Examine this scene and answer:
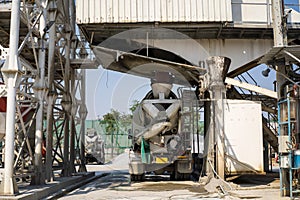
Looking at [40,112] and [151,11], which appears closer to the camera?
[40,112]

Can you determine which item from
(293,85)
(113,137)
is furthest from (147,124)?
(113,137)

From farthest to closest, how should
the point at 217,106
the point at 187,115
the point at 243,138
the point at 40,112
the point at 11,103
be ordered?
the point at 187,115, the point at 217,106, the point at 243,138, the point at 40,112, the point at 11,103

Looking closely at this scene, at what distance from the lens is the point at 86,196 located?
1025cm

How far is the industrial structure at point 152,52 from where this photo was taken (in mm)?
9391

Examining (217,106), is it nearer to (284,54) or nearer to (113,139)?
(284,54)

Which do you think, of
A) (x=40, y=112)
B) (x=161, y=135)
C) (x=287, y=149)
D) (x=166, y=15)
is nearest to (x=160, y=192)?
(x=161, y=135)

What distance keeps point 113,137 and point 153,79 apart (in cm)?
2314

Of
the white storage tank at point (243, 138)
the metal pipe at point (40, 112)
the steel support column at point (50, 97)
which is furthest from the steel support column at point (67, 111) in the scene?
the white storage tank at point (243, 138)

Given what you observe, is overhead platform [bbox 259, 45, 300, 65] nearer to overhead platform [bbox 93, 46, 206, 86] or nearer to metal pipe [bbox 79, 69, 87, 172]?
overhead platform [bbox 93, 46, 206, 86]

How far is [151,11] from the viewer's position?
506 inches

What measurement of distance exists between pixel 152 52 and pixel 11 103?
24.6ft

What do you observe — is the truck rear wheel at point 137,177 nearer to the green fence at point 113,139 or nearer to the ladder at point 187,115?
the ladder at point 187,115

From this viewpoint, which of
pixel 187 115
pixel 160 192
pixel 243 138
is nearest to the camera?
pixel 160 192

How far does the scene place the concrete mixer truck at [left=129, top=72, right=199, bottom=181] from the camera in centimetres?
1354
